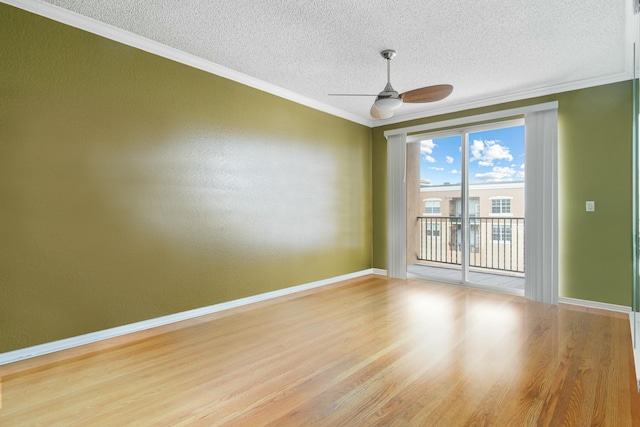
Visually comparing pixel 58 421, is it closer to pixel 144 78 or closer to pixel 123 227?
pixel 123 227

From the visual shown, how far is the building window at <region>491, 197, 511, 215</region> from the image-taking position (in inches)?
212

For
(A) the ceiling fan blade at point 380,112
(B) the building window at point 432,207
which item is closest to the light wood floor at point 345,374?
(A) the ceiling fan blade at point 380,112

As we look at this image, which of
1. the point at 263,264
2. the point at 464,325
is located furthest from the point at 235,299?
the point at 464,325

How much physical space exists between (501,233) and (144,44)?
5.79 m

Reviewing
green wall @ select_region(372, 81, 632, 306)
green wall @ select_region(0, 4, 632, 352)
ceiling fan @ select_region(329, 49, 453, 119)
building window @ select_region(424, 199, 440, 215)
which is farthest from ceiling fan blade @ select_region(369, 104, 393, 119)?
building window @ select_region(424, 199, 440, 215)

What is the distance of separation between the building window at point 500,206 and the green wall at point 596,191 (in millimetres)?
1387

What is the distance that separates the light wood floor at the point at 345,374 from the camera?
1804 mm

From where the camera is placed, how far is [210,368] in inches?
92.7

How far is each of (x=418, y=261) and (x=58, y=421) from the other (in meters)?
5.95

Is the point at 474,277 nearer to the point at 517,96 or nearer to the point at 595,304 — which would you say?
the point at 595,304

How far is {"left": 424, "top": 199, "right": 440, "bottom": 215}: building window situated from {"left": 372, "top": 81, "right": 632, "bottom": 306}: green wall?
212 centimetres

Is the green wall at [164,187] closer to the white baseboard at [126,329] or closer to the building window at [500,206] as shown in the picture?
the white baseboard at [126,329]

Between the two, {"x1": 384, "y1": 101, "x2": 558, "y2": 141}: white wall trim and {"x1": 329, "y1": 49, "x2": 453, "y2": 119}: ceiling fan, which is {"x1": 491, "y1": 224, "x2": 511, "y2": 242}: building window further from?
{"x1": 329, "y1": 49, "x2": 453, "y2": 119}: ceiling fan

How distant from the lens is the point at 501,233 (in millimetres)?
5734
